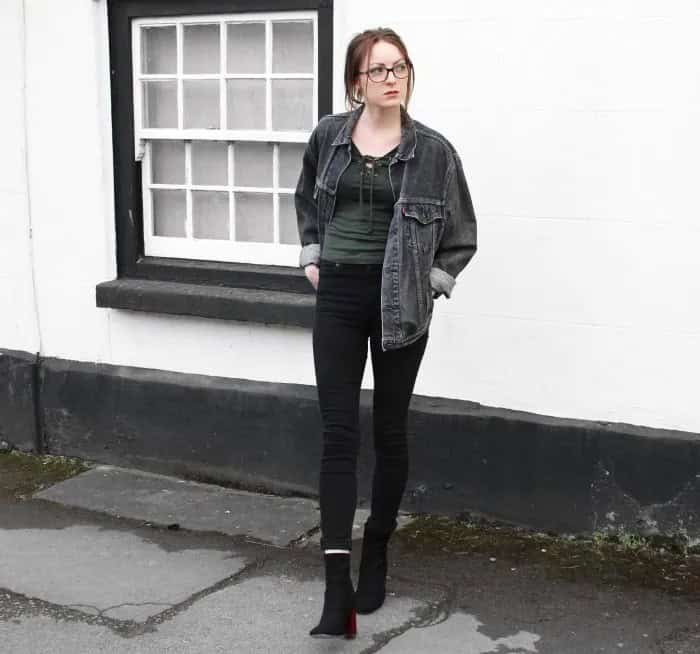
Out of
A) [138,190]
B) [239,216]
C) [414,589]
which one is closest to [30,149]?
[138,190]

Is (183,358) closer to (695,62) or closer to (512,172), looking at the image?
(512,172)

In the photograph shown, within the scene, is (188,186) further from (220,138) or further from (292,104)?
(292,104)

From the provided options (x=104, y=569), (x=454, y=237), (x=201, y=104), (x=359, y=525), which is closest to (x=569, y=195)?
(x=454, y=237)

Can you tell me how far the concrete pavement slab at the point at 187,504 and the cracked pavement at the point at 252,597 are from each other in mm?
13

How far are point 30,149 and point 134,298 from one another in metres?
1.02

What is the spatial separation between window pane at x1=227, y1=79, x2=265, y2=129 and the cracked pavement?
1863mm

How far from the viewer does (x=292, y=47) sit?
223 inches

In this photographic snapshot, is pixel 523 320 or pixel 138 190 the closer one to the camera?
pixel 523 320

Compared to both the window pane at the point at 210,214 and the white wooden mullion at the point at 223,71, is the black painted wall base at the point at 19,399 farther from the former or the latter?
the white wooden mullion at the point at 223,71

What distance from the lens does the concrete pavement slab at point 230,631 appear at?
4.13m

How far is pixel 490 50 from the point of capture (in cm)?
495

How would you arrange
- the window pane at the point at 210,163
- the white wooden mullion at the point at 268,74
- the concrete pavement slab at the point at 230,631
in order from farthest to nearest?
the window pane at the point at 210,163
the white wooden mullion at the point at 268,74
the concrete pavement slab at the point at 230,631

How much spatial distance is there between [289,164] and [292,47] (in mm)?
555

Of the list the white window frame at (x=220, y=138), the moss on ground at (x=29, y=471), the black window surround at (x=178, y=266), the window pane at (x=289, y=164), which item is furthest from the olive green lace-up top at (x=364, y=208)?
the moss on ground at (x=29, y=471)
